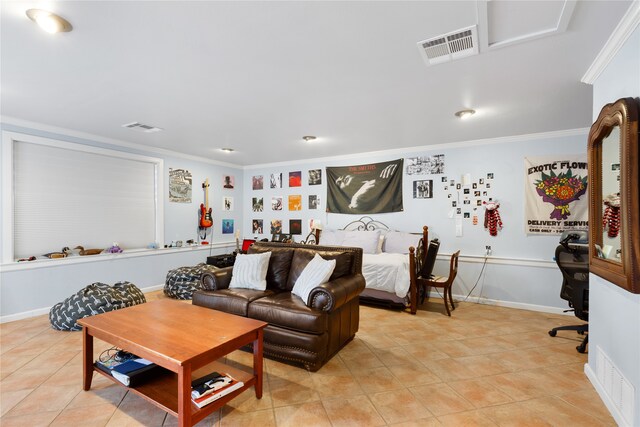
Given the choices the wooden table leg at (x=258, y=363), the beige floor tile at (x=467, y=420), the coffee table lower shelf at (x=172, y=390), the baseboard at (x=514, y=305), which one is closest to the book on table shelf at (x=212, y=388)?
the coffee table lower shelf at (x=172, y=390)

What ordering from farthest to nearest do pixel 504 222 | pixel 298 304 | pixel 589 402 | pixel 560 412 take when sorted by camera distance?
pixel 504 222
pixel 298 304
pixel 589 402
pixel 560 412

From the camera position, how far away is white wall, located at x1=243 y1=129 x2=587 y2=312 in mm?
4203

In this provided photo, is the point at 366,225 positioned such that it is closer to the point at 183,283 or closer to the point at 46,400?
the point at 183,283

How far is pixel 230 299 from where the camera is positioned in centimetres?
297

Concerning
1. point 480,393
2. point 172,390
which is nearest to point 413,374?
point 480,393

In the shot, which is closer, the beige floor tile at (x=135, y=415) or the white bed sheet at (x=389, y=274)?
the beige floor tile at (x=135, y=415)

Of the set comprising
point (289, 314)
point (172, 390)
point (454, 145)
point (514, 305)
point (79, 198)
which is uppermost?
point (454, 145)

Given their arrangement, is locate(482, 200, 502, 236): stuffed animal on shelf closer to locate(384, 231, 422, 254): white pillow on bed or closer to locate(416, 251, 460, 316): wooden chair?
locate(416, 251, 460, 316): wooden chair

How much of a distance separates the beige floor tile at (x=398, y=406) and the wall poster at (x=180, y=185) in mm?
4760

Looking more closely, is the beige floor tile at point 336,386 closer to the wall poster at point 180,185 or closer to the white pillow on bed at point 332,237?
the white pillow on bed at point 332,237

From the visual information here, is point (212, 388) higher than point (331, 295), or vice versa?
point (331, 295)

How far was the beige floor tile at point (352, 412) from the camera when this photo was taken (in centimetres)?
191

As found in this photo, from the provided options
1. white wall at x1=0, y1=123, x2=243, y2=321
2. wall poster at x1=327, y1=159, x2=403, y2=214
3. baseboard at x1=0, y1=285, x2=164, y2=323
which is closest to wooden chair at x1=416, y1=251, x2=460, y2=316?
wall poster at x1=327, y1=159, x2=403, y2=214

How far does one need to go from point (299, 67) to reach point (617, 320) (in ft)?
9.19
